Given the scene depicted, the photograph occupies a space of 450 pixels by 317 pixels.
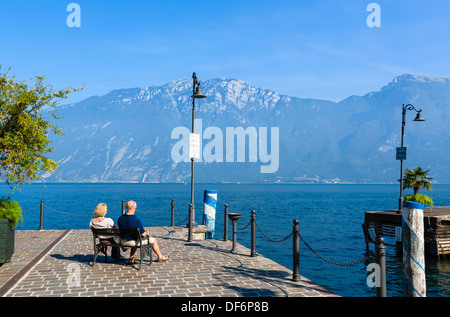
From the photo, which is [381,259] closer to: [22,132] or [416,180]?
[22,132]

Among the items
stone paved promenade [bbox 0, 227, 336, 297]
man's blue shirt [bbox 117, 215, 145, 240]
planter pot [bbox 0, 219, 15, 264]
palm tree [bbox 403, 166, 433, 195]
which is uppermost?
palm tree [bbox 403, 166, 433, 195]

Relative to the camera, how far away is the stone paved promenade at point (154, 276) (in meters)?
7.52

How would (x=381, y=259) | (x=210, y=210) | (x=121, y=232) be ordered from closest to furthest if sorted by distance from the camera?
(x=381, y=259) → (x=121, y=232) → (x=210, y=210)

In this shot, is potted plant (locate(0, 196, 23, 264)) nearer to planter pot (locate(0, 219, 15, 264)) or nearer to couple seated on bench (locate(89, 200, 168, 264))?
planter pot (locate(0, 219, 15, 264))

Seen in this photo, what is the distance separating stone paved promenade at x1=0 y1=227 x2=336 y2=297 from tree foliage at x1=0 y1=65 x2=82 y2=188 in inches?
93.5

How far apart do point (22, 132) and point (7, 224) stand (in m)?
2.86

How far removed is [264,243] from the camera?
2827 cm

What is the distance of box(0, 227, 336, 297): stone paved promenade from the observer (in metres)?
7.52

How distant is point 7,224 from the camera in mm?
9555

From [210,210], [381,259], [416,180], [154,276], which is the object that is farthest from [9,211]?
[416,180]

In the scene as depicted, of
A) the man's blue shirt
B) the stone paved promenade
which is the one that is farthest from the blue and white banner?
the man's blue shirt

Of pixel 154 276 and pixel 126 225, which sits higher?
pixel 126 225

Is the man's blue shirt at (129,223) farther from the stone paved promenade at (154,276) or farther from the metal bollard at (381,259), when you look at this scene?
the metal bollard at (381,259)
